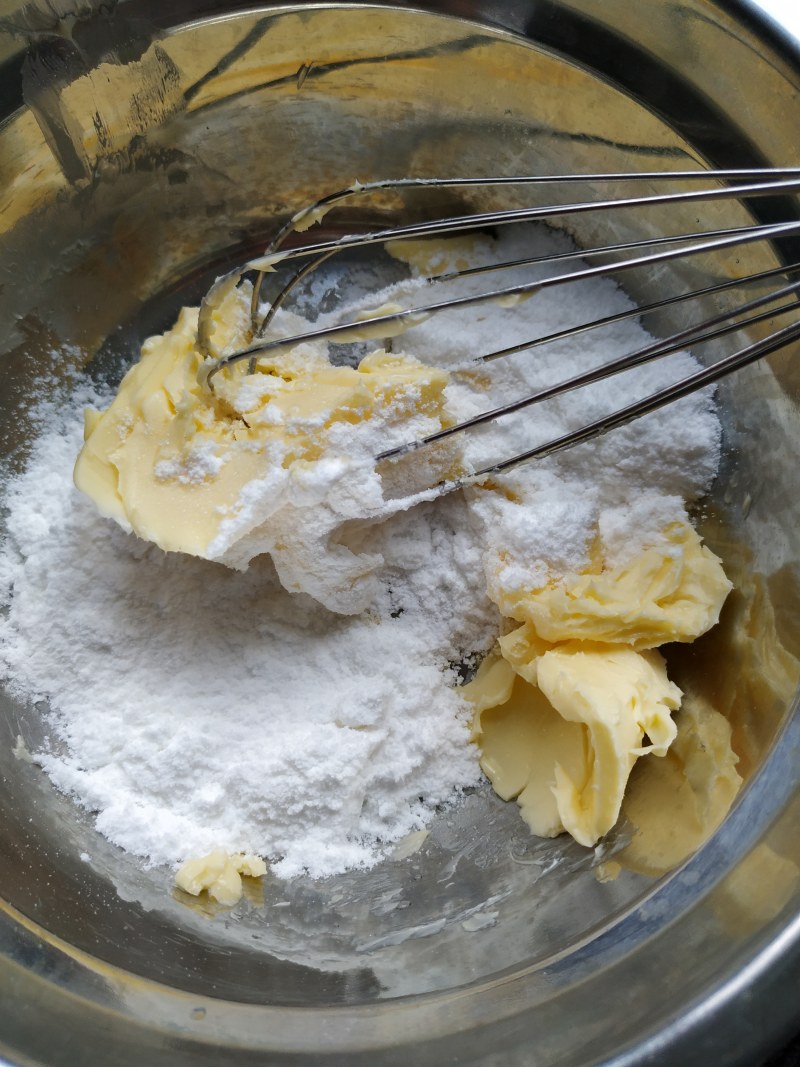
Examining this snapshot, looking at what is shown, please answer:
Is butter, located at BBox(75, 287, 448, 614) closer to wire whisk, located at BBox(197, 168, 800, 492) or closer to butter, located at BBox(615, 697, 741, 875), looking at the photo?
wire whisk, located at BBox(197, 168, 800, 492)

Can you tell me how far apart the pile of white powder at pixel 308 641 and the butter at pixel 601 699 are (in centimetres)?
4

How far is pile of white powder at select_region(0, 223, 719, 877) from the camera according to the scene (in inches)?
38.0

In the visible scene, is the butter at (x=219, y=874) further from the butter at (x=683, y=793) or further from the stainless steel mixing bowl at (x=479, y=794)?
the butter at (x=683, y=793)

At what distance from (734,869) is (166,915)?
631 mm

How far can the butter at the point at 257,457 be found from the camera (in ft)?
2.98

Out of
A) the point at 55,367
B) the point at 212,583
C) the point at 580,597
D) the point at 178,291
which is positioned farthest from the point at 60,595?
the point at 580,597

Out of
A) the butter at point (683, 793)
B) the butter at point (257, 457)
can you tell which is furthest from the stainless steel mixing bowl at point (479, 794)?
the butter at point (257, 457)

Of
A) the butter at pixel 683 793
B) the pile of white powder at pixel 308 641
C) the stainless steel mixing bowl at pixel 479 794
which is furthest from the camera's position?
the pile of white powder at pixel 308 641

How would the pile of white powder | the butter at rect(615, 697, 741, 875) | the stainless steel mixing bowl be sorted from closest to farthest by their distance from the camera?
the stainless steel mixing bowl < the butter at rect(615, 697, 741, 875) < the pile of white powder

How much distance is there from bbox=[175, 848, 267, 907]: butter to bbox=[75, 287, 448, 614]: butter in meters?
0.33

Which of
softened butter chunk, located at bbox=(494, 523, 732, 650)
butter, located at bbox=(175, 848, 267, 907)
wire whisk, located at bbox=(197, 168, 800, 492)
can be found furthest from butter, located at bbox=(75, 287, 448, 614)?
butter, located at bbox=(175, 848, 267, 907)

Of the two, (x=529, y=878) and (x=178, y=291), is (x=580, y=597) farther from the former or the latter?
(x=178, y=291)

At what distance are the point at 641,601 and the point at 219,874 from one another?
60cm

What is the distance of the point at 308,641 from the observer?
1.05m
